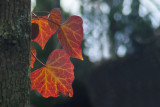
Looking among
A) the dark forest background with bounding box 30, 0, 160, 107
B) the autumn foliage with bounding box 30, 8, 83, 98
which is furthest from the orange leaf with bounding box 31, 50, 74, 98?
the dark forest background with bounding box 30, 0, 160, 107

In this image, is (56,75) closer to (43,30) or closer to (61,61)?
(61,61)

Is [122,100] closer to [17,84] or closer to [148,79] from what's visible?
[148,79]

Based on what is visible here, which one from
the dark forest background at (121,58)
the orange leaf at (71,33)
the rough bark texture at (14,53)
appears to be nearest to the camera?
the rough bark texture at (14,53)

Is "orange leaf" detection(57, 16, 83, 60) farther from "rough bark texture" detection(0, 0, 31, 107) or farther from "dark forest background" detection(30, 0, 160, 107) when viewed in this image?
"dark forest background" detection(30, 0, 160, 107)

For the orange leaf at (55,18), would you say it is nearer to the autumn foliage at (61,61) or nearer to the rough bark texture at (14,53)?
the autumn foliage at (61,61)

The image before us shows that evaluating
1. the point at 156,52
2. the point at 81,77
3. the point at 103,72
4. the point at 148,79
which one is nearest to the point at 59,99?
the point at 81,77

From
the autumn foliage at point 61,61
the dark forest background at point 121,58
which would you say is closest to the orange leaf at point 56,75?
the autumn foliage at point 61,61

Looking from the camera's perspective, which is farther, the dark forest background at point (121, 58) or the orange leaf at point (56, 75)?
the dark forest background at point (121, 58)
